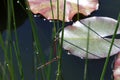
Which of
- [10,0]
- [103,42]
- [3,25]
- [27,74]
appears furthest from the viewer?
[3,25]

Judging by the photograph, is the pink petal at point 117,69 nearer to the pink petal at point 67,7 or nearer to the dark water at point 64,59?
A: the dark water at point 64,59

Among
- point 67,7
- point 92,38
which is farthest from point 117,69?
point 67,7

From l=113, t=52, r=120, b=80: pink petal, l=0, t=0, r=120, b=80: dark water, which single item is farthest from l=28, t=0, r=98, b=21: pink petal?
l=113, t=52, r=120, b=80: pink petal

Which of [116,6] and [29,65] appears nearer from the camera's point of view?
[29,65]

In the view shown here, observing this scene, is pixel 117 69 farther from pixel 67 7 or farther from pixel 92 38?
pixel 67 7

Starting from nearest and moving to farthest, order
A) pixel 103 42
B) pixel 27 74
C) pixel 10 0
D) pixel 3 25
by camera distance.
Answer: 1. pixel 10 0
2. pixel 27 74
3. pixel 103 42
4. pixel 3 25

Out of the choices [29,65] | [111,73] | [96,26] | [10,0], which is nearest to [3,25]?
[29,65]

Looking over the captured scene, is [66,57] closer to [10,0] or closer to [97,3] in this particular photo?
[97,3]

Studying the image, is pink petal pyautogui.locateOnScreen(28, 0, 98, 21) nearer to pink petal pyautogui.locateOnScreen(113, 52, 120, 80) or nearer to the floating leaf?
the floating leaf
